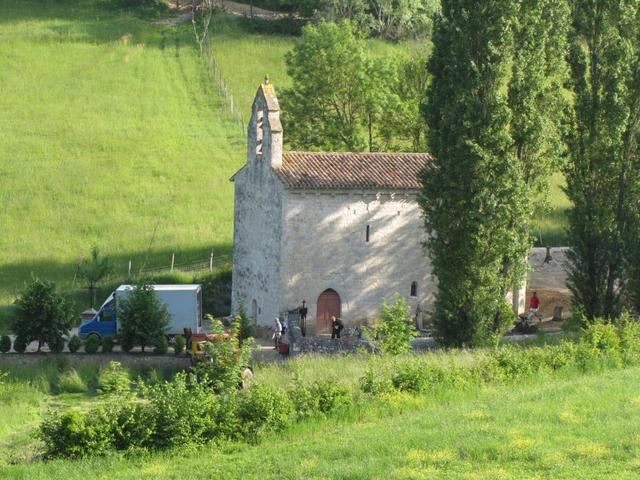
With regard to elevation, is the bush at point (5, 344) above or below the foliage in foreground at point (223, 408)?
above

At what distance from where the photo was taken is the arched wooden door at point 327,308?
4325cm

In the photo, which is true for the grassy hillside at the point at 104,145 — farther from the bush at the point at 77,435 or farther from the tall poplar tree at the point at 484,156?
the bush at the point at 77,435

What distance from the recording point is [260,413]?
26.4 m

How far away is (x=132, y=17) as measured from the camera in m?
90.3

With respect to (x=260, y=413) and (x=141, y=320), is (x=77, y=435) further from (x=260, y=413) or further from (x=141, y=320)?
(x=141, y=320)

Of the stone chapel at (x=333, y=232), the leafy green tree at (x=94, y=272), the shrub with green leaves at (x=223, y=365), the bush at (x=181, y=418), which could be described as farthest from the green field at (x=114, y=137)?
the bush at (x=181, y=418)

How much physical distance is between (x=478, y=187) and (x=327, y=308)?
30.9ft

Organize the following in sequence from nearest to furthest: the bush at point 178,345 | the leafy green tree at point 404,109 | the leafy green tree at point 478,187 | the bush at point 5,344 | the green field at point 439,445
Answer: the green field at point 439,445
the leafy green tree at point 478,187
the bush at point 5,344
the bush at point 178,345
the leafy green tree at point 404,109

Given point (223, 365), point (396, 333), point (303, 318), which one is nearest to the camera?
point (223, 365)

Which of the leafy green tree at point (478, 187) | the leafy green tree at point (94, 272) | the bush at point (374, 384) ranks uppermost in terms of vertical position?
the leafy green tree at point (478, 187)

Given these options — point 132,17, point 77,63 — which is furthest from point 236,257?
point 132,17

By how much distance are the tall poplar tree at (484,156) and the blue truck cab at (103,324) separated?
1272 cm

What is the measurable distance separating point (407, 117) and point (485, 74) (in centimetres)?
2154

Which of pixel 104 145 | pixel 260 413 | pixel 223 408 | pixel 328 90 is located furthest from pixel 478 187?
pixel 104 145
